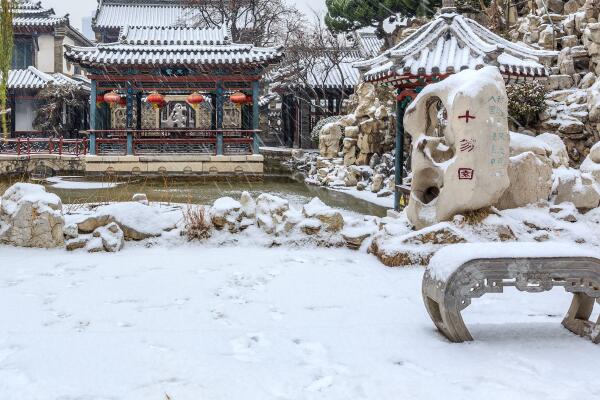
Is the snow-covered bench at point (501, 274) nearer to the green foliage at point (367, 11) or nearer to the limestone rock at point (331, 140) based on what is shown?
the limestone rock at point (331, 140)

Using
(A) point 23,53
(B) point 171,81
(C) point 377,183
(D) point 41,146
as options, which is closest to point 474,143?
(C) point 377,183

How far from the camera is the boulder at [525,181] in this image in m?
7.10

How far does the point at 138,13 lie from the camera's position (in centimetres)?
3725

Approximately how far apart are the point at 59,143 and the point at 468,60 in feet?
48.0

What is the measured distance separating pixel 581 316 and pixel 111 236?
481 centimetres

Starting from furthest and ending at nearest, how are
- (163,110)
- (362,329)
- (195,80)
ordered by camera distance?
(163,110) < (195,80) < (362,329)

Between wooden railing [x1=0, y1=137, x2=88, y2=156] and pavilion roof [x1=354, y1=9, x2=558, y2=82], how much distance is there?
1239 cm

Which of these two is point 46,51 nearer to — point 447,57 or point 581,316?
point 447,57

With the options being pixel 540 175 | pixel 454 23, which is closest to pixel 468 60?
pixel 454 23

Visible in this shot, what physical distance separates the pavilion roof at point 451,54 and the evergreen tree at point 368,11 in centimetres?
1209

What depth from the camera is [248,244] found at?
683 centimetres

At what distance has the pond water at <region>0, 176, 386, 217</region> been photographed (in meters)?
12.7

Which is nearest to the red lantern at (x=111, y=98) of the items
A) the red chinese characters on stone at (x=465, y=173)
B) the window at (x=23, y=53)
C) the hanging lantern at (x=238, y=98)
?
the hanging lantern at (x=238, y=98)

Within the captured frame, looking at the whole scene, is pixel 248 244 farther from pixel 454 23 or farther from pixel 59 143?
pixel 59 143
